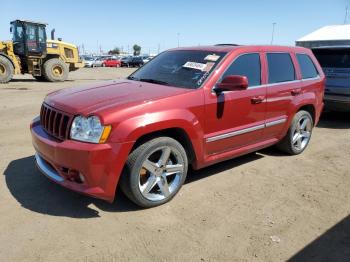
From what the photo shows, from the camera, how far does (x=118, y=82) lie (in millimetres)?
4824

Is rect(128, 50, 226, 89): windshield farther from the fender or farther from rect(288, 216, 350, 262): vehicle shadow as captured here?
rect(288, 216, 350, 262): vehicle shadow

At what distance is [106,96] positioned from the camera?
3.96m

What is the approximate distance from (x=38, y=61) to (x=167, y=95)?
16225 mm

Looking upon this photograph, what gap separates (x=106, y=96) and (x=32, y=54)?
15.5m

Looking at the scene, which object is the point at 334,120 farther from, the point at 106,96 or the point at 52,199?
the point at 52,199

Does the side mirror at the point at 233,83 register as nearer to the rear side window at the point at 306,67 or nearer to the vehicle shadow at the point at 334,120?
the rear side window at the point at 306,67

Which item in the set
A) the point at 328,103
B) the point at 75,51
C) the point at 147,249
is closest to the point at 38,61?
the point at 75,51

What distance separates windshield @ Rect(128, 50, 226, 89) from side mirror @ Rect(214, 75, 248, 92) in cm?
24

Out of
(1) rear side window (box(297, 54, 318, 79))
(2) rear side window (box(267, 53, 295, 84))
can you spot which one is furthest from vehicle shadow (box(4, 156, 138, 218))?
(1) rear side window (box(297, 54, 318, 79))

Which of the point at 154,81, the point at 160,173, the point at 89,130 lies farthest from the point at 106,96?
the point at 160,173

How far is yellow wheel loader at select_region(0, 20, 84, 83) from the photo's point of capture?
16984mm

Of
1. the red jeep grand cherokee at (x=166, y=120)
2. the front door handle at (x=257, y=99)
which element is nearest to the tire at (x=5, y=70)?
the red jeep grand cherokee at (x=166, y=120)

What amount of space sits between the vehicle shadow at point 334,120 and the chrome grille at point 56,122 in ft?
20.8

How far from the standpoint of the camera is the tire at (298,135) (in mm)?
5762
